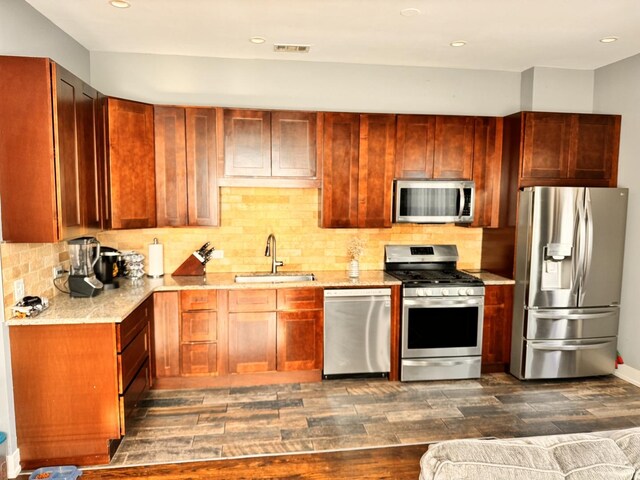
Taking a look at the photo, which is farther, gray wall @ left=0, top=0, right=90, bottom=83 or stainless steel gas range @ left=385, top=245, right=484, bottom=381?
stainless steel gas range @ left=385, top=245, right=484, bottom=381

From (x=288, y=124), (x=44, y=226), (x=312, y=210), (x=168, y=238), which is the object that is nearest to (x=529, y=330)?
(x=312, y=210)

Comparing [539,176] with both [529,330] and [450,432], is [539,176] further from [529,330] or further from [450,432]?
[450,432]

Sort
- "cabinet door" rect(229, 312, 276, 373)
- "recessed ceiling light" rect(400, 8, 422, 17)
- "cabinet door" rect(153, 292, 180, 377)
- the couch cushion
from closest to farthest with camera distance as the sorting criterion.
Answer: the couch cushion
"recessed ceiling light" rect(400, 8, 422, 17)
"cabinet door" rect(153, 292, 180, 377)
"cabinet door" rect(229, 312, 276, 373)

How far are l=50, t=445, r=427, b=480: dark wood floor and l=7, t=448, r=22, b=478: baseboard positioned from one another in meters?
0.39

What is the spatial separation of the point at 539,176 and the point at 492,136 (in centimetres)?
58

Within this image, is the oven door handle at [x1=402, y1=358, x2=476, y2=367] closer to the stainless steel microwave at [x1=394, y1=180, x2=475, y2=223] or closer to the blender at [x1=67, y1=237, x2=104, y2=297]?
the stainless steel microwave at [x1=394, y1=180, x2=475, y2=223]

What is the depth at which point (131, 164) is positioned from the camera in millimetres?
3715

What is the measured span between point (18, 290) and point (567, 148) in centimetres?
452

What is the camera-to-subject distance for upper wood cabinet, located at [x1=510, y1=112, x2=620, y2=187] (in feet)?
13.4

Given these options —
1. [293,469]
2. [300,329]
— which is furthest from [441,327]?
[293,469]

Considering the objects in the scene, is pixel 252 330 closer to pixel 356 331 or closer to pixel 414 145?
pixel 356 331

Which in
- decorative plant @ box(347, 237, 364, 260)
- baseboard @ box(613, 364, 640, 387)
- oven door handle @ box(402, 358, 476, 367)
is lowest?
baseboard @ box(613, 364, 640, 387)

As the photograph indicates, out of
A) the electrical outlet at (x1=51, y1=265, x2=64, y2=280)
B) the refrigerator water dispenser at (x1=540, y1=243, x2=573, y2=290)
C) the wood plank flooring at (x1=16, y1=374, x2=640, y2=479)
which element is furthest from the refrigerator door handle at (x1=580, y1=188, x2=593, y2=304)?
the electrical outlet at (x1=51, y1=265, x2=64, y2=280)

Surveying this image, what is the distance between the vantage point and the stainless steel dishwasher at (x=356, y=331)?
3.96 meters
